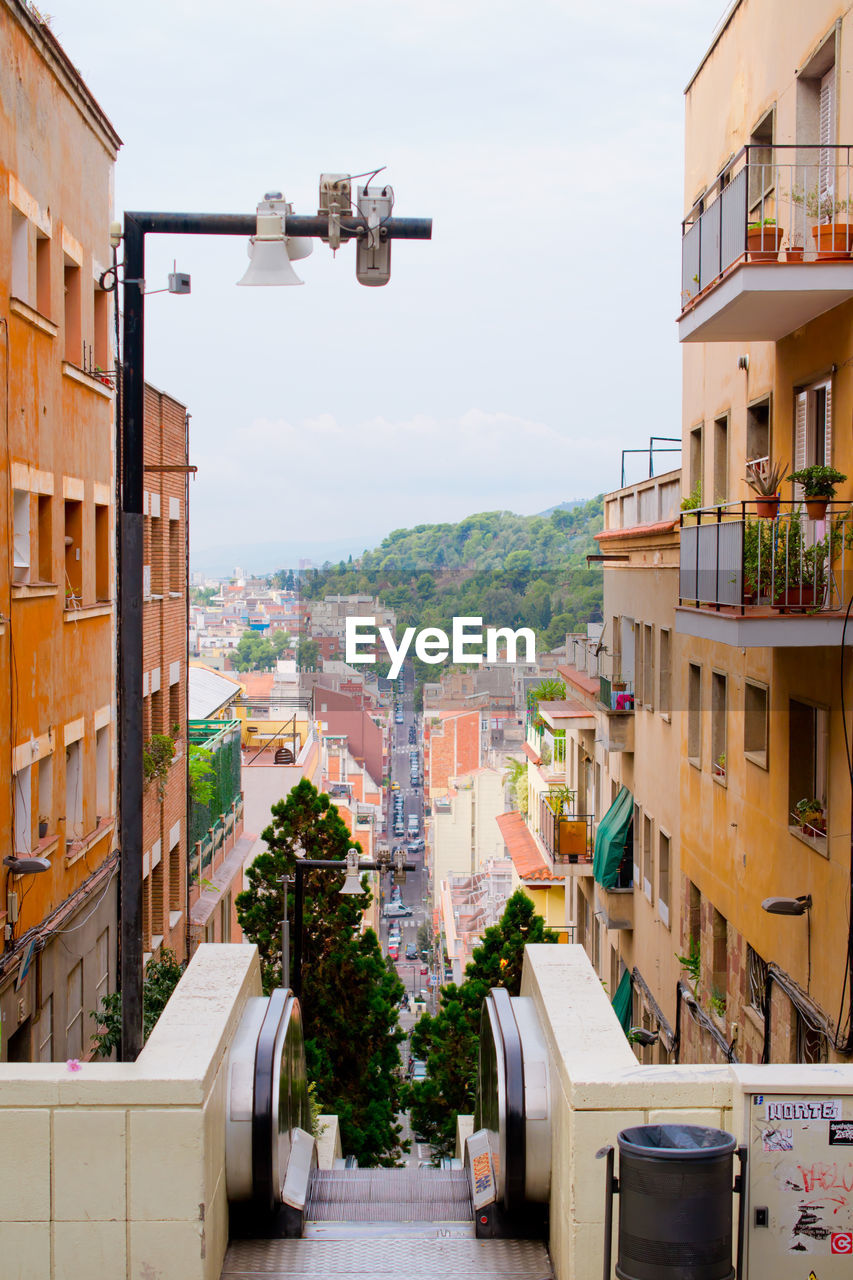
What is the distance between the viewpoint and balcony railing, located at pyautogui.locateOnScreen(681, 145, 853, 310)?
450 inches

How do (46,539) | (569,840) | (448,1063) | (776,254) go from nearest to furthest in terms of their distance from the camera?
(776,254), (46,539), (448,1063), (569,840)

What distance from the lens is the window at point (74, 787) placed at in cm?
1794

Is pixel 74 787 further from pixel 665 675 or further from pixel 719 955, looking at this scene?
pixel 665 675

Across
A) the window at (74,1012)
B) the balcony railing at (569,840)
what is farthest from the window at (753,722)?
the balcony railing at (569,840)

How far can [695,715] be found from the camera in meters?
18.9

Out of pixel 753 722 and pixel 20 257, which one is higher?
pixel 20 257

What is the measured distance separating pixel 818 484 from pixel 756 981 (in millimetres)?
6218

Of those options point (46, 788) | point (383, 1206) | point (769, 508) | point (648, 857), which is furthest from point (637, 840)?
point (383, 1206)

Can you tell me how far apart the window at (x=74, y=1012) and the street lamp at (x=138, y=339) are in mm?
10688

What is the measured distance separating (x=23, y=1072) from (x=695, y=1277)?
2750 mm

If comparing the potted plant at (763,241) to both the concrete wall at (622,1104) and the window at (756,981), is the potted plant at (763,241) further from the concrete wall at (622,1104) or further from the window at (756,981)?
the concrete wall at (622,1104)

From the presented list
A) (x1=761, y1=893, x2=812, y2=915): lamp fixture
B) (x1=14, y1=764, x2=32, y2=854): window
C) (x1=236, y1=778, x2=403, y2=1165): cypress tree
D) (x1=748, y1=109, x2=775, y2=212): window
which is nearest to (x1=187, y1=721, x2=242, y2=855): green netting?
(x1=236, y1=778, x2=403, y2=1165): cypress tree

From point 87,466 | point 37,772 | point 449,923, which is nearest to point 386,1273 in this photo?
point 37,772

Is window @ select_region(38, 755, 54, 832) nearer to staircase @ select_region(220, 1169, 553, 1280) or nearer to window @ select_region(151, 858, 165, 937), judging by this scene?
window @ select_region(151, 858, 165, 937)
